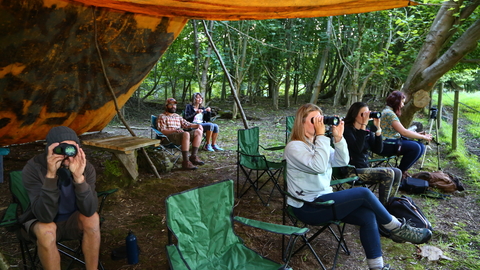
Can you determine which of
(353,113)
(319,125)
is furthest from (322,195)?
(353,113)

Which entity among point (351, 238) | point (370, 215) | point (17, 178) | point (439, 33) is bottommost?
point (351, 238)

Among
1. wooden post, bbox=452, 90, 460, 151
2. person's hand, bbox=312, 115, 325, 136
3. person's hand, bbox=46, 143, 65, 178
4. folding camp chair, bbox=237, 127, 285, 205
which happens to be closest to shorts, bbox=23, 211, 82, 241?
person's hand, bbox=46, 143, 65, 178

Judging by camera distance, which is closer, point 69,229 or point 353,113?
point 69,229

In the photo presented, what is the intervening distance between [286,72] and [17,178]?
10972 mm

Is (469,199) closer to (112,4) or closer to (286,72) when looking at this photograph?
(112,4)

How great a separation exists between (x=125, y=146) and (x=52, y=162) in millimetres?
1495

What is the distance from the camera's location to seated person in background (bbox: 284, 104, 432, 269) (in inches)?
83.3

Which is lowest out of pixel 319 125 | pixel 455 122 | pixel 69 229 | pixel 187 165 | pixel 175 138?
pixel 187 165

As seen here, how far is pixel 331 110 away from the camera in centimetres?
1249

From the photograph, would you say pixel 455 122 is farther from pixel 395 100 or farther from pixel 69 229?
pixel 69 229

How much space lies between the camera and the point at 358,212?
2152 millimetres

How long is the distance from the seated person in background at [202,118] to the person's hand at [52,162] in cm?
378

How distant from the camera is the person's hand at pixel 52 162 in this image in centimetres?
181

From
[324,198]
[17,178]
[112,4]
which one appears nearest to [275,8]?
[112,4]
